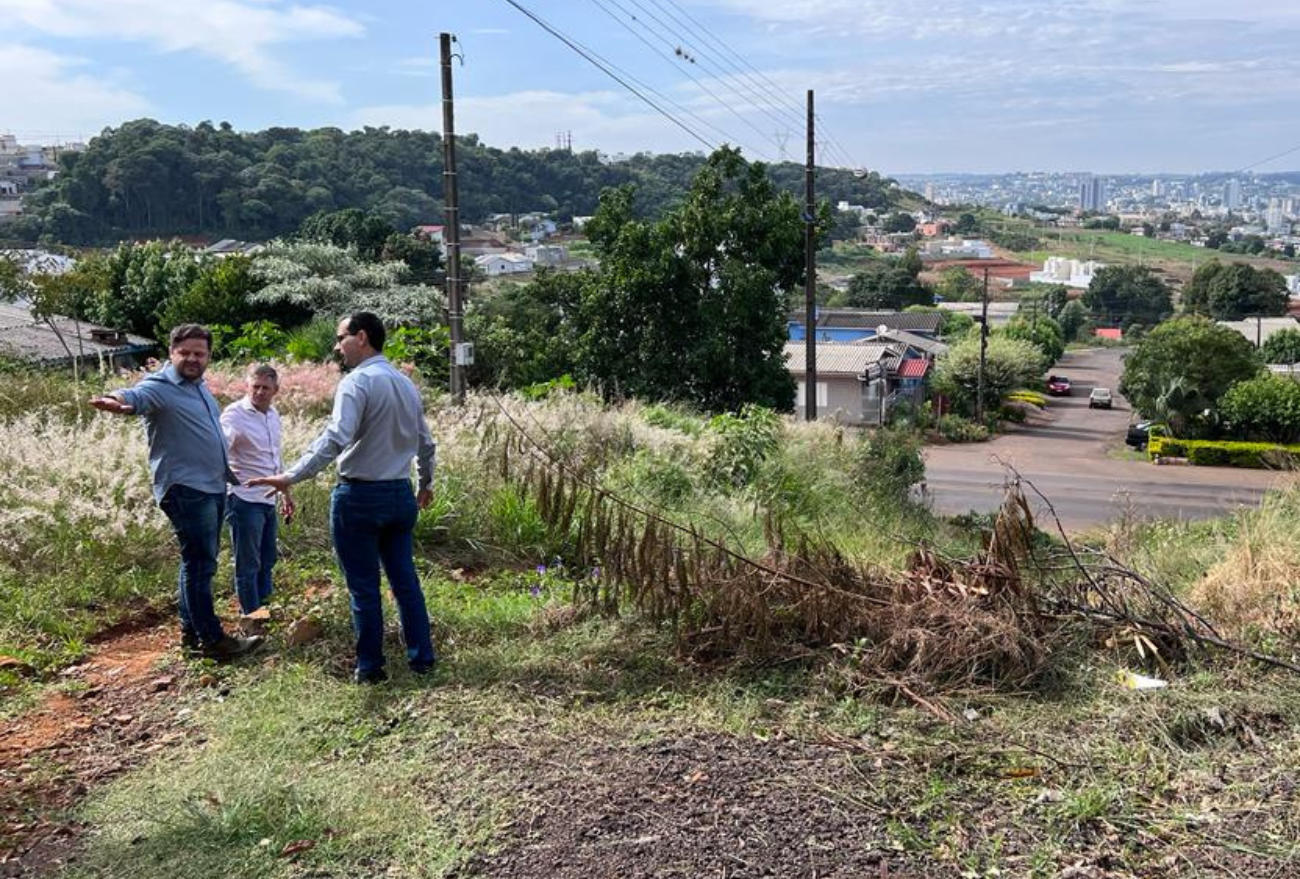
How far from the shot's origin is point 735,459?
915cm

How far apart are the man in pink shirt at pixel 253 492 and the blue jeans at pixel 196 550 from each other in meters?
0.41

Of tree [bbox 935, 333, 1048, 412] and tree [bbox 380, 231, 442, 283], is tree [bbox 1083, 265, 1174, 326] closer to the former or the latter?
tree [bbox 935, 333, 1048, 412]

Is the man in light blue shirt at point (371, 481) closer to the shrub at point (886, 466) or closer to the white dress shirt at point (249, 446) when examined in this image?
the white dress shirt at point (249, 446)

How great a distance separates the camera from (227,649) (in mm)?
4750

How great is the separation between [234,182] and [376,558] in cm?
6720

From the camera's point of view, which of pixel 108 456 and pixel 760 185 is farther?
pixel 760 185

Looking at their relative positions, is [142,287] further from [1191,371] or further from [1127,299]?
[1127,299]

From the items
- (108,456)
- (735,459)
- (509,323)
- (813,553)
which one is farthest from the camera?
(509,323)

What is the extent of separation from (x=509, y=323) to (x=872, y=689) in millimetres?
25458

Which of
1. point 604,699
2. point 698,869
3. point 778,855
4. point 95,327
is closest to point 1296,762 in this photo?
point 778,855

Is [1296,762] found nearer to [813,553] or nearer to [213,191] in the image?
[813,553]

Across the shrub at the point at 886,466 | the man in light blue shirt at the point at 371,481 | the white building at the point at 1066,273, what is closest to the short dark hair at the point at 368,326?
the man in light blue shirt at the point at 371,481

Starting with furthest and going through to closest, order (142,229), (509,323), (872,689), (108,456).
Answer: (142,229) → (509,323) → (108,456) → (872,689)

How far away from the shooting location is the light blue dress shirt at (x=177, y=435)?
4.61 metres
